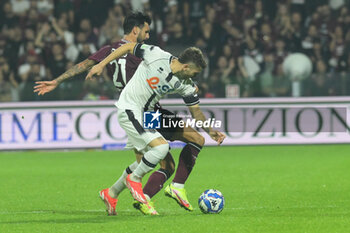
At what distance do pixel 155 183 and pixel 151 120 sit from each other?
2.35 feet

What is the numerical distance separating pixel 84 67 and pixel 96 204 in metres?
2.04

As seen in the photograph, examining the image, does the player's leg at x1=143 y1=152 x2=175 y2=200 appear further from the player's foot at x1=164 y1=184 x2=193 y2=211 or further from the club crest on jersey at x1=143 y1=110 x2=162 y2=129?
the club crest on jersey at x1=143 y1=110 x2=162 y2=129

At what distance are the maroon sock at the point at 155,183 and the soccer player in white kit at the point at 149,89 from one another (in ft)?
1.27

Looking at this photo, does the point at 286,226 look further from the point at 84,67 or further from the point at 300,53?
the point at 300,53

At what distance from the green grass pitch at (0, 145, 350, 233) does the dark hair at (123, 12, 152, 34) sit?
6.82ft

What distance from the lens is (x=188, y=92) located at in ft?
29.2

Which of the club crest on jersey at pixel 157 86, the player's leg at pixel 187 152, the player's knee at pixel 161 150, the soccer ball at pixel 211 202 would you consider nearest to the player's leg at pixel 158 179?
the player's leg at pixel 187 152

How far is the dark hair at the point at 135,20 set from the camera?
9531 millimetres

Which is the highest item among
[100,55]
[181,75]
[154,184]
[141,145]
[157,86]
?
[100,55]

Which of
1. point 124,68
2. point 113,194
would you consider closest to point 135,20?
point 124,68

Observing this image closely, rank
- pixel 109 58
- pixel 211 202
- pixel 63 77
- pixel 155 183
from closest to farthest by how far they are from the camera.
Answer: pixel 109 58 → pixel 63 77 → pixel 211 202 → pixel 155 183

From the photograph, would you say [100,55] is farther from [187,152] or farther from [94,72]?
[187,152]

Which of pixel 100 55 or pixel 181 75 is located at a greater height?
pixel 100 55

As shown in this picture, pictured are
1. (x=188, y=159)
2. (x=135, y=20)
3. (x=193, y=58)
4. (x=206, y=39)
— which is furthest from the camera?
(x=206, y=39)
